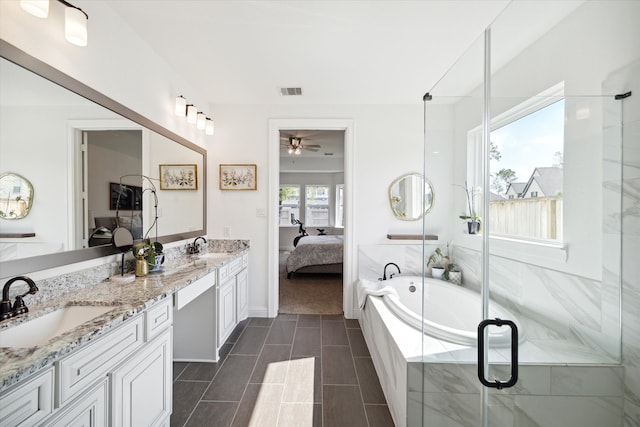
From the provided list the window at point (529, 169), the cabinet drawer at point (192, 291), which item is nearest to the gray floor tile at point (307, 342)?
the cabinet drawer at point (192, 291)

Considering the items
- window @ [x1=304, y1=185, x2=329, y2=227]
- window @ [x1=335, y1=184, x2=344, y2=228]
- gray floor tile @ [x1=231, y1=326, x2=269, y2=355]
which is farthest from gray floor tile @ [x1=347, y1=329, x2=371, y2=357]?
window @ [x1=304, y1=185, x2=329, y2=227]

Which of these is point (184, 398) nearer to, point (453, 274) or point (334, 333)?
point (334, 333)

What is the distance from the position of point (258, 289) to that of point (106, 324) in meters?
2.15

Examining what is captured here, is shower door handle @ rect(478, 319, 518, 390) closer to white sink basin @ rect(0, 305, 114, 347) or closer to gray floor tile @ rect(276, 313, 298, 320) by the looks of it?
white sink basin @ rect(0, 305, 114, 347)

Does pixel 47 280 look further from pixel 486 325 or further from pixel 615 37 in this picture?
pixel 615 37

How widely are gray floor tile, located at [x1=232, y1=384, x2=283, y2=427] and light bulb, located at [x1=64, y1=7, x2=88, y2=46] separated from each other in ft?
7.42

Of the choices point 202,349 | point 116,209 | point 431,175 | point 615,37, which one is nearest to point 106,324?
point 116,209

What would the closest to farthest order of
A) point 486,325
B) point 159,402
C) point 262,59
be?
1. point 486,325
2. point 159,402
3. point 262,59

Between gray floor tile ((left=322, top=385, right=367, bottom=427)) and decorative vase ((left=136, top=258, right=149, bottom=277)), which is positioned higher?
decorative vase ((left=136, top=258, right=149, bottom=277))

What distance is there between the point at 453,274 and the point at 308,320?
202 centimetres

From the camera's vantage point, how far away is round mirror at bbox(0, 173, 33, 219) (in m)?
1.10

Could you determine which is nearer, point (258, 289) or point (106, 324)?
point (106, 324)

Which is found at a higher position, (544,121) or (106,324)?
(544,121)

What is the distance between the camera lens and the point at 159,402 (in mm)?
1392
